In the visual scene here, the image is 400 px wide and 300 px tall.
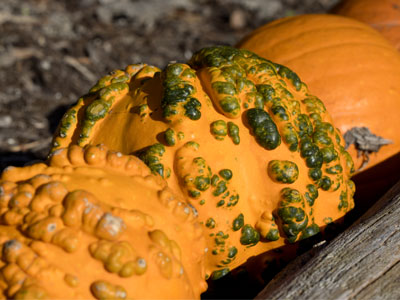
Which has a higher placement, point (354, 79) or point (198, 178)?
point (354, 79)

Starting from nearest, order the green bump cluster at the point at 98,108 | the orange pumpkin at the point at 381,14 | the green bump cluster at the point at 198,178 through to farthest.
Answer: the green bump cluster at the point at 198,178 < the green bump cluster at the point at 98,108 < the orange pumpkin at the point at 381,14

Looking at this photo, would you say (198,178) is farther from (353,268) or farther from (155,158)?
(353,268)

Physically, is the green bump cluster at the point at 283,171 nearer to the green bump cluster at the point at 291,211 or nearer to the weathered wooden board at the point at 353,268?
the green bump cluster at the point at 291,211

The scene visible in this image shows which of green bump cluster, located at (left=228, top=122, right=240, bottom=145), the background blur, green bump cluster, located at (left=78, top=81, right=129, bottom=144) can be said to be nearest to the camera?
green bump cluster, located at (left=228, top=122, right=240, bottom=145)

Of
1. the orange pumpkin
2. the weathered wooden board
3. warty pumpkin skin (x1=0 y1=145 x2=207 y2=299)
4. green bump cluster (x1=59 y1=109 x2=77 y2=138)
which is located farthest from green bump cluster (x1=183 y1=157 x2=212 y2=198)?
the orange pumpkin

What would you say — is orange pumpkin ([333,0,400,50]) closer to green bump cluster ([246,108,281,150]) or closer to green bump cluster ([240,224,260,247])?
green bump cluster ([246,108,281,150])

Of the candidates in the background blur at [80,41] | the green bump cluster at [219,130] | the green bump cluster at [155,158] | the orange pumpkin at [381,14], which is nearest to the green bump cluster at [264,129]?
the green bump cluster at [219,130]

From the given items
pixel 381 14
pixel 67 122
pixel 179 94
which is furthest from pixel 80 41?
pixel 179 94
